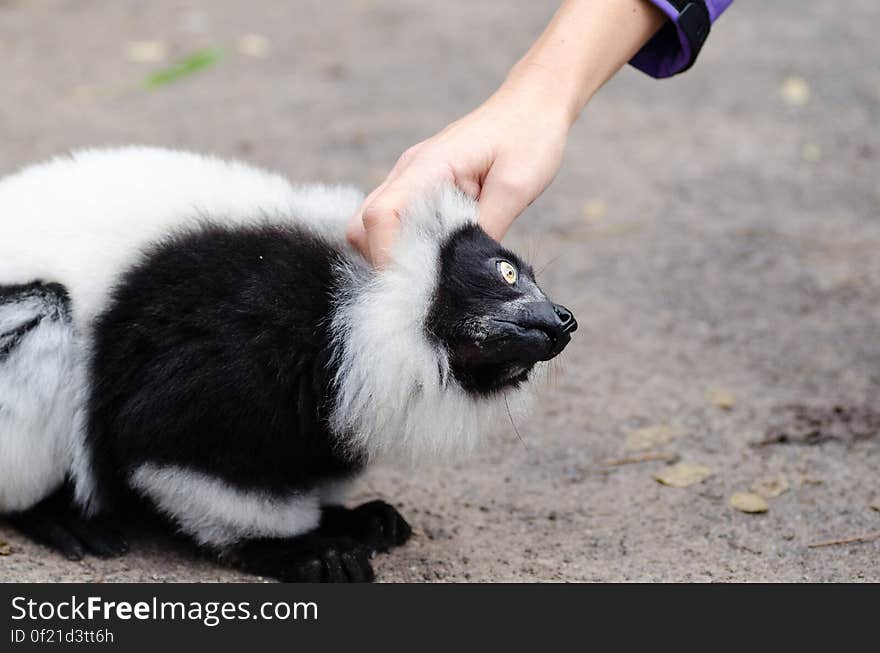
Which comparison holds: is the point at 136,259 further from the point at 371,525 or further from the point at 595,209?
the point at 595,209

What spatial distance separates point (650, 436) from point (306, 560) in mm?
1625

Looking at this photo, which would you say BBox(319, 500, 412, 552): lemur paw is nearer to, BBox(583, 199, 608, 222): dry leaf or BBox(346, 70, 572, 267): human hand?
BBox(346, 70, 572, 267): human hand

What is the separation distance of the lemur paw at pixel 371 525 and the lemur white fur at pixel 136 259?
85mm

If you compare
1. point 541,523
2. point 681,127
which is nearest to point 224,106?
point 681,127

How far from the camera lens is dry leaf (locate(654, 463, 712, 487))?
419 cm

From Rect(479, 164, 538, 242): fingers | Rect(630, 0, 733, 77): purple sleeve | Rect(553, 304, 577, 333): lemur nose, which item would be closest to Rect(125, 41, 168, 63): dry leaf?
Rect(630, 0, 733, 77): purple sleeve

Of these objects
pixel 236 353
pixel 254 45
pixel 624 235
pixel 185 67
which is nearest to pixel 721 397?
pixel 624 235

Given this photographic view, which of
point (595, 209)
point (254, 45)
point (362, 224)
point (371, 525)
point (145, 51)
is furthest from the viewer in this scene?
point (254, 45)

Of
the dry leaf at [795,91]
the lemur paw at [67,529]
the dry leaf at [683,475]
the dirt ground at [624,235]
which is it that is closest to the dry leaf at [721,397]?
the dirt ground at [624,235]

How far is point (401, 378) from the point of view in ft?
10.2

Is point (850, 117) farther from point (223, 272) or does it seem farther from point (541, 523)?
point (223, 272)

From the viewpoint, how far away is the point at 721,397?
4.79m

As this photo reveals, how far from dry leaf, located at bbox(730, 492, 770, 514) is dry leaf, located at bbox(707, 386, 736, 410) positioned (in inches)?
27.6

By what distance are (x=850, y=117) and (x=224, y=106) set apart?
3.95 m
